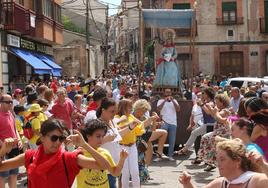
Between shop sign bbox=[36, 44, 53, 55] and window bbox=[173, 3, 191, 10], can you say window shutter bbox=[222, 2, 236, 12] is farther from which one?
shop sign bbox=[36, 44, 53, 55]

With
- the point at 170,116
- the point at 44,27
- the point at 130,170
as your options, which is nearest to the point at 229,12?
the point at 44,27

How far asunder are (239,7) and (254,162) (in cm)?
3526

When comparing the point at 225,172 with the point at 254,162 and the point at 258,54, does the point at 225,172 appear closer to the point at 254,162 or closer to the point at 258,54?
the point at 254,162

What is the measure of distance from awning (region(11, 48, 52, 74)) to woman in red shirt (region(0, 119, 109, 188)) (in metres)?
20.9

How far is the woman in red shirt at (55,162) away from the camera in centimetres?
461

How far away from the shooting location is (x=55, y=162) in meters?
4.60

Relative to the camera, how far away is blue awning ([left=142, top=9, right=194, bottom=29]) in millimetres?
15383

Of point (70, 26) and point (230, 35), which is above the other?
point (70, 26)

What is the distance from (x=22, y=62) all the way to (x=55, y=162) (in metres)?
24.7

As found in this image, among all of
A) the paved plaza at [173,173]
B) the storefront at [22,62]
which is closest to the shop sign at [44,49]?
the storefront at [22,62]

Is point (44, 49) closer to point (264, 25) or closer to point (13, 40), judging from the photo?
point (13, 40)

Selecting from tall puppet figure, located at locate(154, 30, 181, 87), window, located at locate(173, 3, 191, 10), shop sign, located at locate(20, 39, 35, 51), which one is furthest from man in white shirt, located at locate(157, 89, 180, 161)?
window, located at locate(173, 3, 191, 10)

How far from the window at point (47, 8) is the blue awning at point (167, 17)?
15715 millimetres

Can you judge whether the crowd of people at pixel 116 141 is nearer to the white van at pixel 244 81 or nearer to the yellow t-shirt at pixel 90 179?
the yellow t-shirt at pixel 90 179
